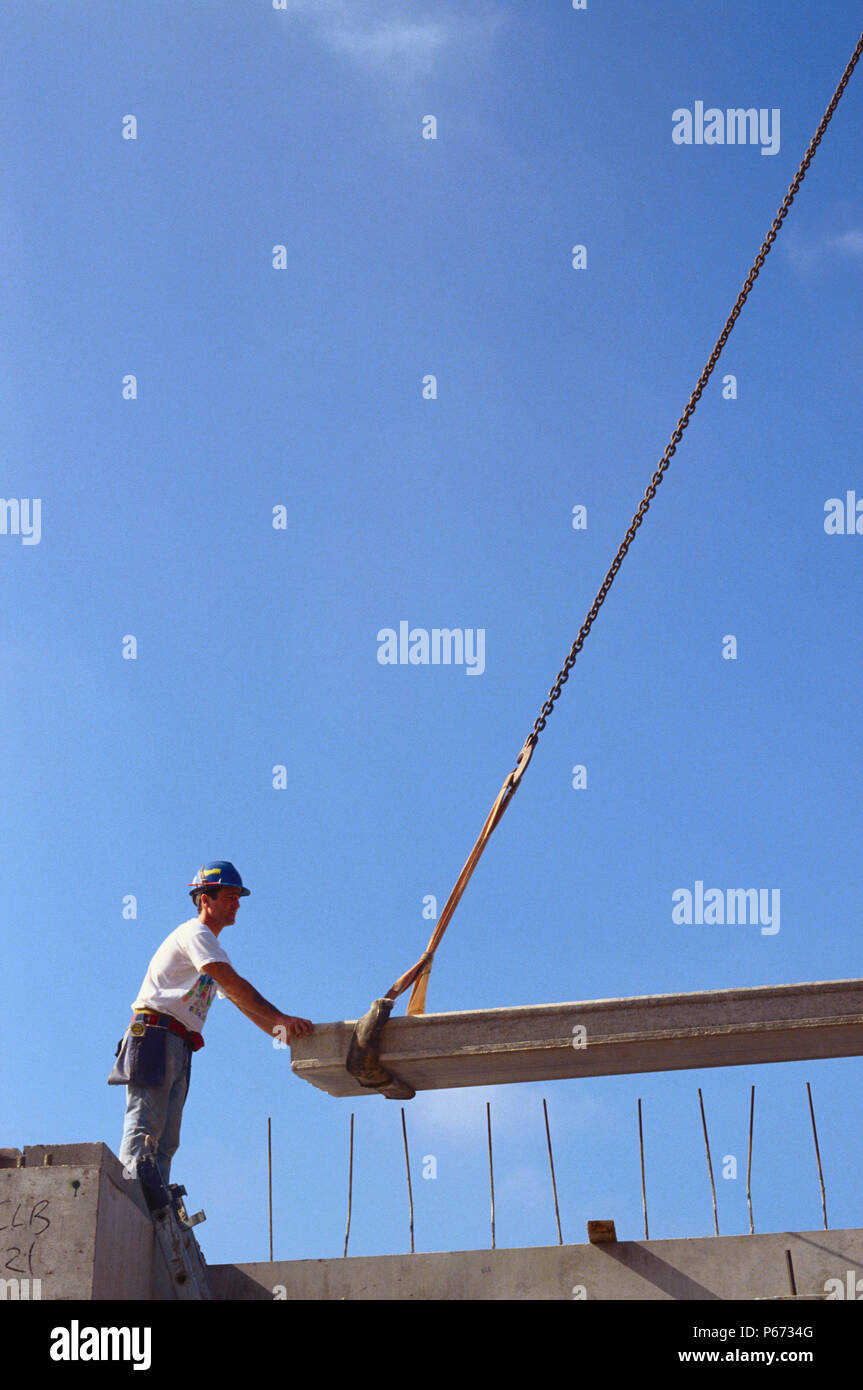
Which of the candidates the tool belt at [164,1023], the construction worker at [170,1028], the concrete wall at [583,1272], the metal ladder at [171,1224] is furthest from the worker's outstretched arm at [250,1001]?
the concrete wall at [583,1272]

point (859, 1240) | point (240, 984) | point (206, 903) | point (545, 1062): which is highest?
point (206, 903)

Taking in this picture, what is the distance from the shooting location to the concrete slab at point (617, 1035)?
16.7ft

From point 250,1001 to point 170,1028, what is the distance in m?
0.38

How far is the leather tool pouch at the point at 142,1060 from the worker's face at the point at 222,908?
53 centimetres

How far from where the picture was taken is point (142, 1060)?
5461mm

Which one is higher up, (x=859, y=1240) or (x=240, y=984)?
(x=240, y=984)

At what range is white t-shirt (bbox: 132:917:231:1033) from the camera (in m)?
5.55

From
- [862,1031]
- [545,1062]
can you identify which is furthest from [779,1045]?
[545,1062]

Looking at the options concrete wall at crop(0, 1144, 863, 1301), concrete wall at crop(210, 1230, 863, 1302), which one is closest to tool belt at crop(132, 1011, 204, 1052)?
concrete wall at crop(0, 1144, 863, 1301)

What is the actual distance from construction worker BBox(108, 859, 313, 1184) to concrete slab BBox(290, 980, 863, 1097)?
1.02ft

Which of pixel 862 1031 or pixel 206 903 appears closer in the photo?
pixel 862 1031
